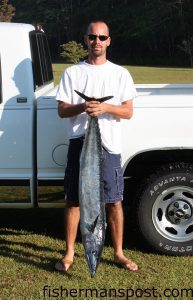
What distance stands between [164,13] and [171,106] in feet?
217

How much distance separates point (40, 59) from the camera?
16.3ft

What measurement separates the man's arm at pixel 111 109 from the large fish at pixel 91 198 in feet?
0.25

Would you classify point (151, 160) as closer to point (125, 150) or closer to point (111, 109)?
point (125, 150)

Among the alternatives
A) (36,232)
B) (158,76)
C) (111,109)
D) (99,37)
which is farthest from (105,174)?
(158,76)

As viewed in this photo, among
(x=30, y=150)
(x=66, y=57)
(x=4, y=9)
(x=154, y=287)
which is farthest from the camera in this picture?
(x=4, y=9)

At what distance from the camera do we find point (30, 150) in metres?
4.18

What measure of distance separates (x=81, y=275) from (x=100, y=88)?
56.8 inches

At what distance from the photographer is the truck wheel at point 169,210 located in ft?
13.8

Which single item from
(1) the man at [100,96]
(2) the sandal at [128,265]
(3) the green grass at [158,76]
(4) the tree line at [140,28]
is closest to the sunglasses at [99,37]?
(1) the man at [100,96]

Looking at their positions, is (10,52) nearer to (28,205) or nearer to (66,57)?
(28,205)

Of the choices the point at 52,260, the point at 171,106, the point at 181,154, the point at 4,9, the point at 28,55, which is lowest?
the point at 52,260

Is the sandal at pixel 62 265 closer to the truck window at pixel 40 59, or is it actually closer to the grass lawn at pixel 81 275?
the grass lawn at pixel 81 275

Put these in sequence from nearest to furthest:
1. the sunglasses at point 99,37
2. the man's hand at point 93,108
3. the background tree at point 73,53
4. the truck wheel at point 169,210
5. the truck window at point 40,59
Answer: the man's hand at point 93,108
the sunglasses at point 99,37
the truck wheel at point 169,210
the truck window at point 40,59
the background tree at point 73,53

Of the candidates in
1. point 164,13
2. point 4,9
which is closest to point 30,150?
point 4,9
